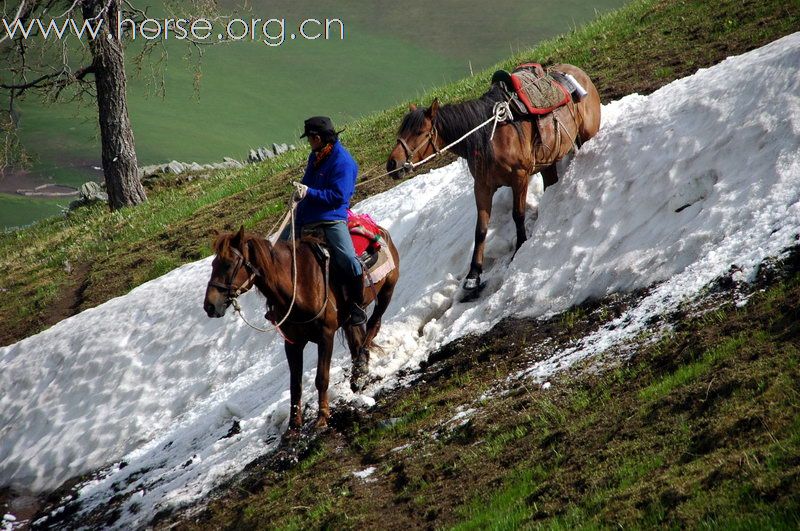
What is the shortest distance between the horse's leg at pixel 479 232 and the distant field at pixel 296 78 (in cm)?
2142

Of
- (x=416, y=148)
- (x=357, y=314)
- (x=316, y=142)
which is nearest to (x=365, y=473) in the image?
(x=357, y=314)

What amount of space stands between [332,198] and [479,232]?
6.30 ft

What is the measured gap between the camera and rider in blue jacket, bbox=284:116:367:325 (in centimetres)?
1034

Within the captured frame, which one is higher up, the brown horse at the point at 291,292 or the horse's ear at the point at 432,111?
the horse's ear at the point at 432,111

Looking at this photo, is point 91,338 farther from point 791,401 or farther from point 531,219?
point 791,401

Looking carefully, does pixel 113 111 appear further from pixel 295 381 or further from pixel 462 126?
pixel 295 381

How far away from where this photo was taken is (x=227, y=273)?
9.31 metres

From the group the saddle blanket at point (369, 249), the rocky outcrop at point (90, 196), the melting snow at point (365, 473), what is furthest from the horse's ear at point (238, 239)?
the rocky outcrop at point (90, 196)

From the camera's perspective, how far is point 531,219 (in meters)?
12.1

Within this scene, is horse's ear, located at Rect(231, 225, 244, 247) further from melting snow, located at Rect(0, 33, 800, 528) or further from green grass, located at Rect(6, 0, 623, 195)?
green grass, located at Rect(6, 0, 623, 195)

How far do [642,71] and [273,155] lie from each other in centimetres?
1298

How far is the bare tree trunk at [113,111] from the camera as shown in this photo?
2308cm

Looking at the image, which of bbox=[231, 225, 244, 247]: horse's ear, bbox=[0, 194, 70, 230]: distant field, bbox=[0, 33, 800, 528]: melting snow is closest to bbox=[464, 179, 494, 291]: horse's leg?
bbox=[0, 33, 800, 528]: melting snow

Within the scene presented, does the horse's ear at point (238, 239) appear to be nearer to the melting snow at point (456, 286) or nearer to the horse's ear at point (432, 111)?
the melting snow at point (456, 286)
